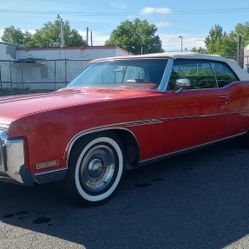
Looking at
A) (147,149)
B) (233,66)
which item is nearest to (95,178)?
(147,149)

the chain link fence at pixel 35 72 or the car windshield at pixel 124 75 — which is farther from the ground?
the car windshield at pixel 124 75

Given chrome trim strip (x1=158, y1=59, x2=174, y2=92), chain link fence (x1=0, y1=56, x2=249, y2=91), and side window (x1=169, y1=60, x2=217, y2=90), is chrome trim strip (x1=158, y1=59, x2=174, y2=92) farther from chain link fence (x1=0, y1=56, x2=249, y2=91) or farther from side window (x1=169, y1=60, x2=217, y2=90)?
chain link fence (x1=0, y1=56, x2=249, y2=91)

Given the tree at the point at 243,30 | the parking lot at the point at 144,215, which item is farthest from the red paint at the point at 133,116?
the tree at the point at 243,30

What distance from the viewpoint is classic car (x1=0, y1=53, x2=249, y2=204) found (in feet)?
11.7

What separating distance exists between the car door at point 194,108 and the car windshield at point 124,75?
8.5 inches

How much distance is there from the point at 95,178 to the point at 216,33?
192 feet

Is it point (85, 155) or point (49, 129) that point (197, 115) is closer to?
point (85, 155)

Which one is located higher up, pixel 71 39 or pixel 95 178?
pixel 71 39

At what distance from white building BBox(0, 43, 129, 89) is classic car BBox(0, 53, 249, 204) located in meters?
26.3

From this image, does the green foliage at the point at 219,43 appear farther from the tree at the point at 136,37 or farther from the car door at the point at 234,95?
the car door at the point at 234,95

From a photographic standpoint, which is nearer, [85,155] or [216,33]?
[85,155]

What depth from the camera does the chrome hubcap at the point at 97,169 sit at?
4059 mm

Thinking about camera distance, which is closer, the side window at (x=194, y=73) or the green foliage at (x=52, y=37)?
the side window at (x=194, y=73)

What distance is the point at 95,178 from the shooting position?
13.7 feet
